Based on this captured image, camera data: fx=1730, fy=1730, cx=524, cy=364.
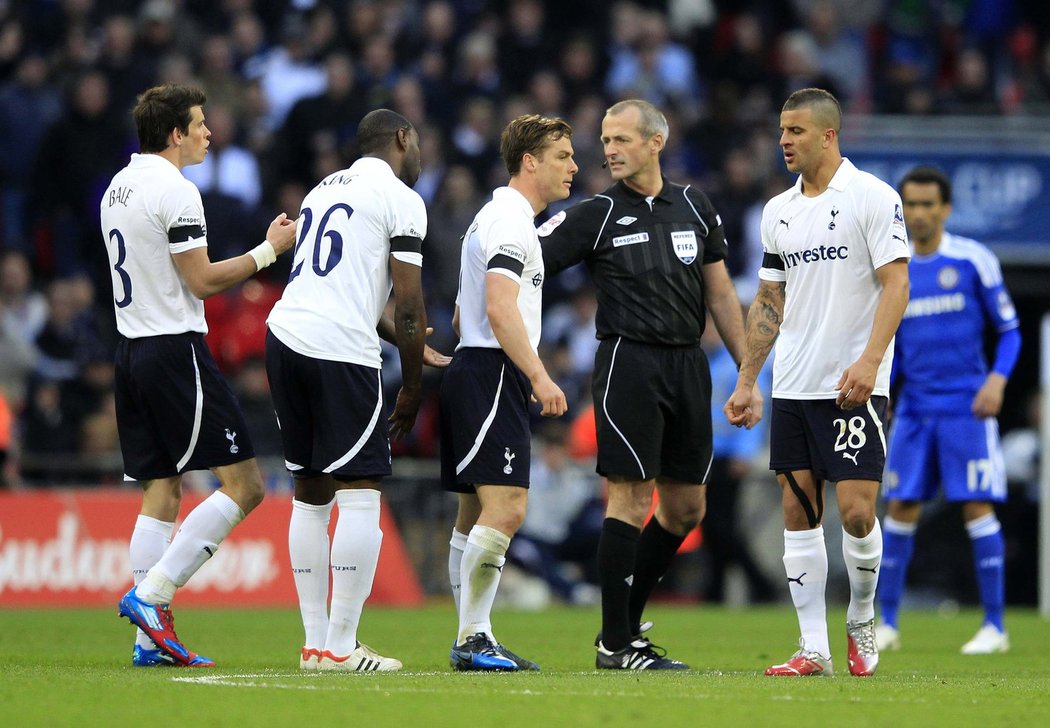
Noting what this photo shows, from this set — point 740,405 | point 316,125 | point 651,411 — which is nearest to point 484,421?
→ point 651,411

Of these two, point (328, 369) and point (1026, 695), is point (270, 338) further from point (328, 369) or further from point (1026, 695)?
point (1026, 695)

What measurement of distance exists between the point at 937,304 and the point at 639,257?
122 inches

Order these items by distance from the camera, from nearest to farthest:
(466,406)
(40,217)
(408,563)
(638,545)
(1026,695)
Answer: (1026,695) → (466,406) → (638,545) → (408,563) → (40,217)

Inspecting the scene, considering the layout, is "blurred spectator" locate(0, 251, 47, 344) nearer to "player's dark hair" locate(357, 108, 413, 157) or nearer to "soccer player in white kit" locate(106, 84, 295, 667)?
"soccer player in white kit" locate(106, 84, 295, 667)

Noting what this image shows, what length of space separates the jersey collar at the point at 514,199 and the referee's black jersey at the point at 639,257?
0.98ft

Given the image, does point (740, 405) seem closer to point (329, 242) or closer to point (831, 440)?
point (831, 440)

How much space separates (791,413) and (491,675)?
6.17 ft

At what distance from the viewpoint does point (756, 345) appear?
8344 mm

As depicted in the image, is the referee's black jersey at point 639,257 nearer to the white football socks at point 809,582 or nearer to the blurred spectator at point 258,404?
the white football socks at point 809,582

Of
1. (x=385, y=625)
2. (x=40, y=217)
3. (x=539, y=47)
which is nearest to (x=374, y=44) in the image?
(x=539, y=47)

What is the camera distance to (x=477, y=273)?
8312mm

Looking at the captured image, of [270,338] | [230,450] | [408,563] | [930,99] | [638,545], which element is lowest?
[408,563]

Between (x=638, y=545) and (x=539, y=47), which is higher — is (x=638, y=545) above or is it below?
below

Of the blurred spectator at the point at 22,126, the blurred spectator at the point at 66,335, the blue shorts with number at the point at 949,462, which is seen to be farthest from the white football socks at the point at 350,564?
the blurred spectator at the point at 22,126
